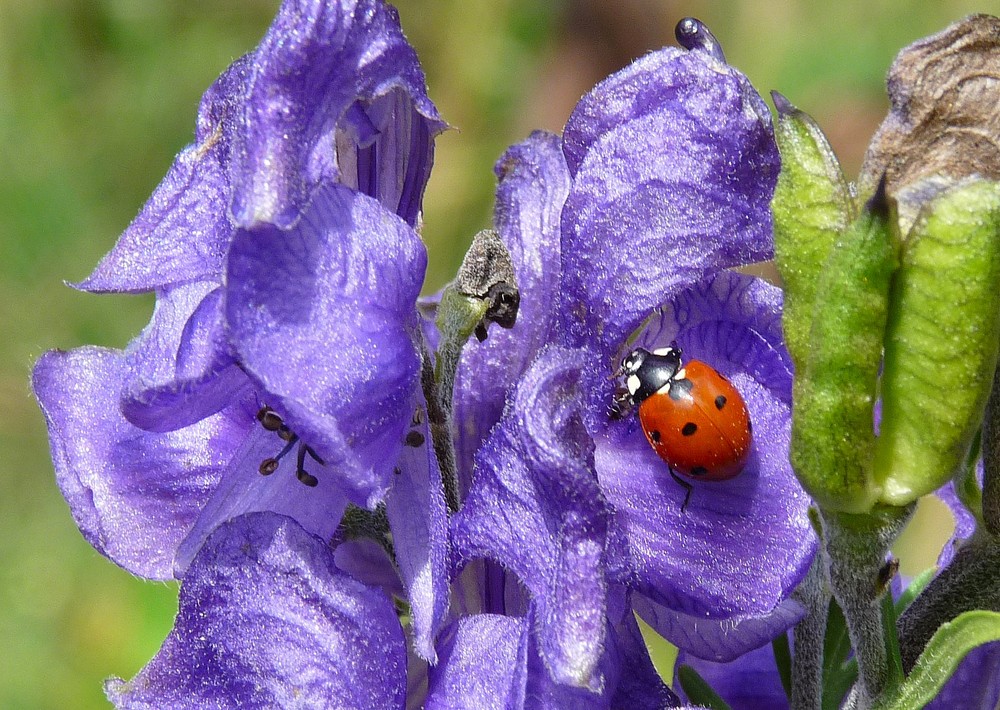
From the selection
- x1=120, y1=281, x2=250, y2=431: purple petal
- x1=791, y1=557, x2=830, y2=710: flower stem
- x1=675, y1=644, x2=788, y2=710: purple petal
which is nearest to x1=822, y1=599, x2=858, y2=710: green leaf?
x1=791, y1=557, x2=830, y2=710: flower stem

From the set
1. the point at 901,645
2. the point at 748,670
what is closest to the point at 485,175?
the point at 748,670

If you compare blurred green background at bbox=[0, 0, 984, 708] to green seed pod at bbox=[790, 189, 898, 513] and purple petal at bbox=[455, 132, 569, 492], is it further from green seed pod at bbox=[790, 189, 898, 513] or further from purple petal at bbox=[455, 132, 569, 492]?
green seed pod at bbox=[790, 189, 898, 513]

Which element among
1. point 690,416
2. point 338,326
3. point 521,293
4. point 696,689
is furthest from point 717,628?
point 338,326

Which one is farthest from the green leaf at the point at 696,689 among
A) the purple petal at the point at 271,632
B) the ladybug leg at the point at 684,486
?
the purple petal at the point at 271,632

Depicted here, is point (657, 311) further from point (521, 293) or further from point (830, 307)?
point (830, 307)

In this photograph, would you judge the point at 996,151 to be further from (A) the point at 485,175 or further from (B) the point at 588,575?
(A) the point at 485,175

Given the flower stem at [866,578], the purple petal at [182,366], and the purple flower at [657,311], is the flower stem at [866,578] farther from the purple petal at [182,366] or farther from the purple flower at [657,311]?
the purple petal at [182,366]
